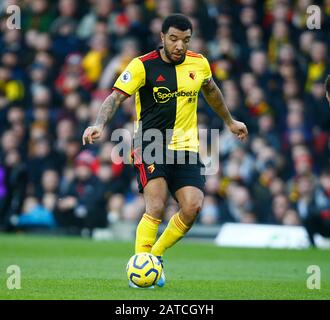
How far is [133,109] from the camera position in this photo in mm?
18953

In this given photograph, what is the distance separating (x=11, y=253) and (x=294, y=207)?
5117mm

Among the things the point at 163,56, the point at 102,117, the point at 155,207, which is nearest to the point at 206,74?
the point at 163,56

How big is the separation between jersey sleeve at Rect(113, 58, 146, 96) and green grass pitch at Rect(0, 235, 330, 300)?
184cm

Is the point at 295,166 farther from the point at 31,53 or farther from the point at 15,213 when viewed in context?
the point at 31,53

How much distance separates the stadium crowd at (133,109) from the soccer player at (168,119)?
21.9 ft

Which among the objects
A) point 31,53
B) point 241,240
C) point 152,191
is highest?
point 31,53

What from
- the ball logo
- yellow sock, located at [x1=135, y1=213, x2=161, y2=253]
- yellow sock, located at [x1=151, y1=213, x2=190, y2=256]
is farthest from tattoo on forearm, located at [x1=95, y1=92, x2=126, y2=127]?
yellow sock, located at [x1=151, y1=213, x2=190, y2=256]

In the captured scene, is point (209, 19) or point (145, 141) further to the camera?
point (209, 19)

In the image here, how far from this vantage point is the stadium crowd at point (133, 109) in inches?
688

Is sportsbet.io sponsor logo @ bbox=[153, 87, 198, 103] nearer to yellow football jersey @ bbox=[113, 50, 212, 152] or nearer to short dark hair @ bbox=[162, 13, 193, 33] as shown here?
yellow football jersey @ bbox=[113, 50, 212, 152]

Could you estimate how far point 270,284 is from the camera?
1026 cm

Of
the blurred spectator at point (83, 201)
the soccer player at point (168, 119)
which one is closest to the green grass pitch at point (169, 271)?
the soccer player at point (168, 119)

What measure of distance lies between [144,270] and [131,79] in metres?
1.78
